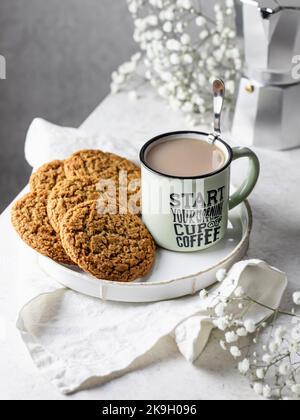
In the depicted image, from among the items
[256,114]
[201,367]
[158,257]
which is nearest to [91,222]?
[158,257]

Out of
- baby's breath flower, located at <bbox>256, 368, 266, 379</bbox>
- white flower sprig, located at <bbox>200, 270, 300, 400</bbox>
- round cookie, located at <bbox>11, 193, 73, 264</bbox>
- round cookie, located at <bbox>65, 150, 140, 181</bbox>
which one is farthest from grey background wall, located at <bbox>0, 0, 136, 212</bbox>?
baby's breath flower, located at <bbox>256, 368, 266, 379</bbox>

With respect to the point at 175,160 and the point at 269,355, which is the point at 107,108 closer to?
the point at 175,160

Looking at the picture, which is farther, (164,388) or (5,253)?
(5,253)

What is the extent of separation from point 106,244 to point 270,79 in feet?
1.40

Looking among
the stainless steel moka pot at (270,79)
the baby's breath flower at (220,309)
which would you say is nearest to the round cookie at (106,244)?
the baby's breath flower at (220,309)

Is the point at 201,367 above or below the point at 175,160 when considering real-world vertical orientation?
below

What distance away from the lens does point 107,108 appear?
3.94ft

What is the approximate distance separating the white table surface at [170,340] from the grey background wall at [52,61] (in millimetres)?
346

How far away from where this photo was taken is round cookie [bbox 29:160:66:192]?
0.85 metres

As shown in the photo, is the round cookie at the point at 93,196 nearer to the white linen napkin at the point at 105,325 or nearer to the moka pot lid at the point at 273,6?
the white linen napkin at the point at 105,325

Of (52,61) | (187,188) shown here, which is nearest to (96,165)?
(187,188)

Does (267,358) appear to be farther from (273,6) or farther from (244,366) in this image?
(273,6)
